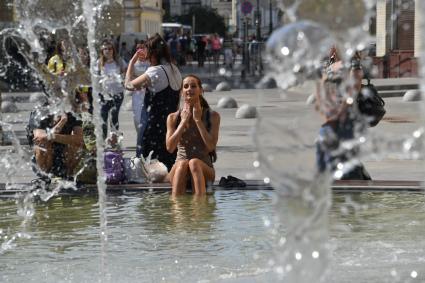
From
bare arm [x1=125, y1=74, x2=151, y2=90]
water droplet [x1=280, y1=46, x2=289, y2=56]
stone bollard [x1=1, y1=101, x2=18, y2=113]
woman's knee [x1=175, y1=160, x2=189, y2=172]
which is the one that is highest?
water droplet [x1=280, y1=46, x2=289, y2=56]

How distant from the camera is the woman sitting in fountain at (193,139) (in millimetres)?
10031

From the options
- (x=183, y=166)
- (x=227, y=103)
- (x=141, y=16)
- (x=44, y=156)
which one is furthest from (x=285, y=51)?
(x=141, y=16)

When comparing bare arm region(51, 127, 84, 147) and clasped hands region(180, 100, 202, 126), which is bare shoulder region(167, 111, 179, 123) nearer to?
clasped hands region(180, 100, 202, 126)

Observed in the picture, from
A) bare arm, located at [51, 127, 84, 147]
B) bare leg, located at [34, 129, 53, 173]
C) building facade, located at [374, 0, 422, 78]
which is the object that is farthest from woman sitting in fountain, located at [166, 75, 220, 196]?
building facade, located at [374, 0, 422, 78]

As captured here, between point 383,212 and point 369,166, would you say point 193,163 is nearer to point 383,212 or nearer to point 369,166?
point 383,212

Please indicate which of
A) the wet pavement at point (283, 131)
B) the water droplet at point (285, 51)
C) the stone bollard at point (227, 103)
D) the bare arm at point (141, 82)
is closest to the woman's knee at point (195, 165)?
the wet pavement at point (283, 131)

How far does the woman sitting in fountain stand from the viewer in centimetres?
1003

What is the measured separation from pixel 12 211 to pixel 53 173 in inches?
34.7

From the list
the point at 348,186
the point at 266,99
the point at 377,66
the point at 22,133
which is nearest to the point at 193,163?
the point at 348,186

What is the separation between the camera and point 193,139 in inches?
401

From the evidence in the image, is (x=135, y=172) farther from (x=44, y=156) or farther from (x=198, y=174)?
(x=198, y=174)

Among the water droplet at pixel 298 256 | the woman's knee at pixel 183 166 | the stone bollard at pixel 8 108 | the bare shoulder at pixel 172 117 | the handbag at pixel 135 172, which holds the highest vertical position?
the bare shoulder at pixel 172 117

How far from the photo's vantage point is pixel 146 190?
34.8ft

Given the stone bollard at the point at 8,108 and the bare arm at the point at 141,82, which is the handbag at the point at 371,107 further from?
the stone bollard at the point at 8,108
